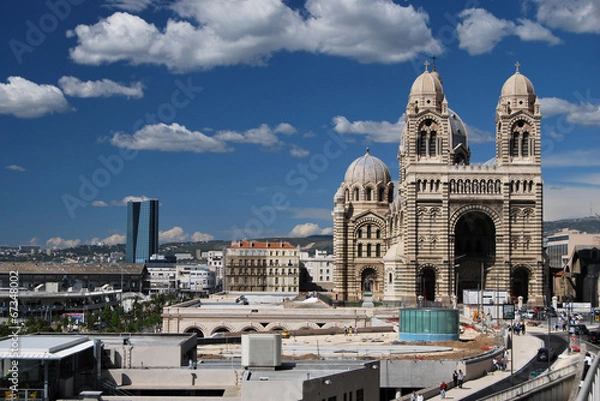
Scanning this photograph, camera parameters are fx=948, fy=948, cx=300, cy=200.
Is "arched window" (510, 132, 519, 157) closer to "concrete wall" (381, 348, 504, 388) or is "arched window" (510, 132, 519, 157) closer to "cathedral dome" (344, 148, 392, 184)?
"cathedral dome" (344, 148, 392, 184)

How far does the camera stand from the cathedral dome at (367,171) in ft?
416

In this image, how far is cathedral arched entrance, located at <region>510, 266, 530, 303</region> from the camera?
102m

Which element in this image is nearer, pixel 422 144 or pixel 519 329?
pixel 519 329

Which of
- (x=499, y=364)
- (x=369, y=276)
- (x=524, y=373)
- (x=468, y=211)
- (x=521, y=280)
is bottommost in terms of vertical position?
(x=524, y=373)

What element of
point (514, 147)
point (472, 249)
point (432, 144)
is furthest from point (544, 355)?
point (472, 249)

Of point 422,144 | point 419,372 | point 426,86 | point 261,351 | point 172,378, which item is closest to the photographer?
point 172,378

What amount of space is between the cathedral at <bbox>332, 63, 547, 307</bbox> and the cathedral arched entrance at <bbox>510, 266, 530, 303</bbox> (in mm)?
108

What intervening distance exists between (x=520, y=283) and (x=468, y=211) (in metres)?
9.90

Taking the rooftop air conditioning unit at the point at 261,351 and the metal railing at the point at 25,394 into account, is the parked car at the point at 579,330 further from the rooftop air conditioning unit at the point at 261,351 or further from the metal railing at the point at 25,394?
the metal railing at the point at 25,394

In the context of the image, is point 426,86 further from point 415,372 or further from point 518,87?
point 415,372

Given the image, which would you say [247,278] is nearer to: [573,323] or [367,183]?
[367,183]

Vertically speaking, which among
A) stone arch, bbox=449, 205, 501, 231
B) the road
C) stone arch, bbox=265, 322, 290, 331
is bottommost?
the road

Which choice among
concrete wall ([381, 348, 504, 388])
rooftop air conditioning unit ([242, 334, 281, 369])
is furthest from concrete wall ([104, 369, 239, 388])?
concrete wall ([381, 348, 504, 388])

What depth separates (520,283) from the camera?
103m
